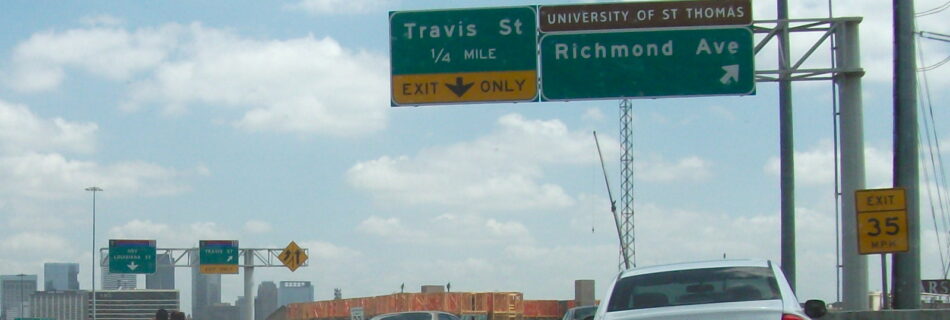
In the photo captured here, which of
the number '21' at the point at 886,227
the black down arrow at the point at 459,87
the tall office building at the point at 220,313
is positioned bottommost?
the tall office building at the point at 220,313

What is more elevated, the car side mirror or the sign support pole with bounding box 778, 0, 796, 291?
the sign support pole with bounding box 778, 0, 796, 291

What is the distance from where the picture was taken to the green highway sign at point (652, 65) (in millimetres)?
21094

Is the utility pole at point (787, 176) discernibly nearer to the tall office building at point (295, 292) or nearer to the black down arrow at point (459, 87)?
the black down arrow at point (459, 87)

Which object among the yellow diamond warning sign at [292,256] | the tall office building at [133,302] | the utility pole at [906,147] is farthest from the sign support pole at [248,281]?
the utility pole at [906,147]

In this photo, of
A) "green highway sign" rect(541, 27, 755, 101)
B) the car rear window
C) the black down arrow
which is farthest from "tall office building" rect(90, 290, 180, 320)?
the car rear window

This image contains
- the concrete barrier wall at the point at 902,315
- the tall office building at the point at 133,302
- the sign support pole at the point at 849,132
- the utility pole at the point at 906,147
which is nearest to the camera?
the concrete barrier wall at the point at 902,315

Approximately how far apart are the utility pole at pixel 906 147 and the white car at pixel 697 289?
652cm

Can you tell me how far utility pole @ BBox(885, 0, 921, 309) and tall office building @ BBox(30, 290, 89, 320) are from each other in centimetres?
11622

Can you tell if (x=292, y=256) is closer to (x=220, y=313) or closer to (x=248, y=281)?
(x=248, y=281)

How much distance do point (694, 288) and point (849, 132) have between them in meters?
11.0

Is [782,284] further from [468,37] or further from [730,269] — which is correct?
[468,37]

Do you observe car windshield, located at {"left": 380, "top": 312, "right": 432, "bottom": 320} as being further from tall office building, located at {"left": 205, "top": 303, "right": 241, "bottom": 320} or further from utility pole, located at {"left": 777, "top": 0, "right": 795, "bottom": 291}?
tall office building, located at {"left": 205, "top": 303, "right": 241, "bottom": 320}

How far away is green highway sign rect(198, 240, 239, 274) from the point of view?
60.7m

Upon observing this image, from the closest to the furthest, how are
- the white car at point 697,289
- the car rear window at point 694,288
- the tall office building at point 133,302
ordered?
the white car at point 697,289 < the car rear window at point 694,288 < the tall office building at point 133,302
